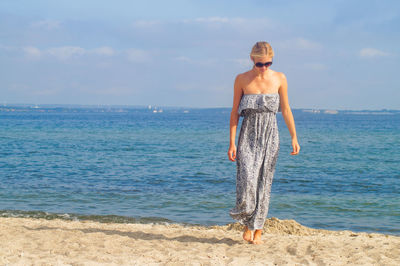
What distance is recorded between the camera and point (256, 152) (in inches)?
215

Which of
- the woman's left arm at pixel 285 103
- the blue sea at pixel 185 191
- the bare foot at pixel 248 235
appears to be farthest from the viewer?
the blue sea at pixel 185 191

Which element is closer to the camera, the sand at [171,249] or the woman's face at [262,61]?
the sand at [171,249]

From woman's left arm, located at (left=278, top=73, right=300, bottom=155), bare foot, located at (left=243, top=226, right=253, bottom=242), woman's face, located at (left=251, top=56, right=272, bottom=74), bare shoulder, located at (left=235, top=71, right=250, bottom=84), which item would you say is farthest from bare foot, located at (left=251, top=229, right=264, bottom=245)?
woman's face, located at (left=251, top=56, right=272, bottom=74)

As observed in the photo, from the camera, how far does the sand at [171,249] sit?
16.6 ft

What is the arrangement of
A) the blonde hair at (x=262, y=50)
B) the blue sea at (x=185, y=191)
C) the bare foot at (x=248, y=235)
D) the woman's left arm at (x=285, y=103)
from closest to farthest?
the blonde hair at (x=262, y=50), the woman's left arm at (x=285, y=103), the bare foot at (x=248, y=235), the blue sea at (x=185, y=191)

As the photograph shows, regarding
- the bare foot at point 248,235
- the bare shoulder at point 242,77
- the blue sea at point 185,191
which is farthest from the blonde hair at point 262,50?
the blue sea at point 185,191

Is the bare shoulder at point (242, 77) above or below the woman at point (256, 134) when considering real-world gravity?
above

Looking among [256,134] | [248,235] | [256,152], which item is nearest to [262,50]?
[256,134]

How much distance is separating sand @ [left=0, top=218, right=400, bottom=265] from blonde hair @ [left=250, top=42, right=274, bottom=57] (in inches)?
94.6

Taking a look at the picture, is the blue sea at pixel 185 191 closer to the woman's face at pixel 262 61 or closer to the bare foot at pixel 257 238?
the bare foot at pixel 257 238

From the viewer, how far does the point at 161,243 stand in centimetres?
588

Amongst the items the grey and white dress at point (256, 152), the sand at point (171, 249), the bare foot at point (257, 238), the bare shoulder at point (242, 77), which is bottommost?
the sand at point (171, 249)

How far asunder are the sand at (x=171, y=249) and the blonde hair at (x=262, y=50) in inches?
94.6

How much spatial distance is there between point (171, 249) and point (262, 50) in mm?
2694
